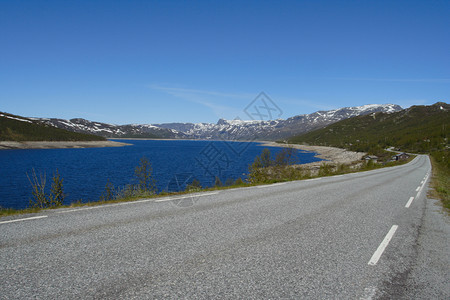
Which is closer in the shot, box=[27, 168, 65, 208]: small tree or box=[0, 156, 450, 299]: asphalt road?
box=[0, 156, 450, 299]: asphalt road

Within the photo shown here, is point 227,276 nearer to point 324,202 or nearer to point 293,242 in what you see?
point 293,242

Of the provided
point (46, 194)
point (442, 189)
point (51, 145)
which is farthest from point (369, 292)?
point (51, 145)

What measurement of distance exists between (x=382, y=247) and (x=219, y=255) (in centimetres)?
379

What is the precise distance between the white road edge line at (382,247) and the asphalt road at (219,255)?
37 millimetres

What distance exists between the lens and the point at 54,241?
5.26 m

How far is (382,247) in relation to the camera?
18.9 feet

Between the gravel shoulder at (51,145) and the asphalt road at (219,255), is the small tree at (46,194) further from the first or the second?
the gravel shoulder at (51,145)

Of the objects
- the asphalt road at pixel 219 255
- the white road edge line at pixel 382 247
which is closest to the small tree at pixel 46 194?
the asphalt road at pixel 219 255

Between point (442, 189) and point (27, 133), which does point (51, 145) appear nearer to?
point (27, 133)

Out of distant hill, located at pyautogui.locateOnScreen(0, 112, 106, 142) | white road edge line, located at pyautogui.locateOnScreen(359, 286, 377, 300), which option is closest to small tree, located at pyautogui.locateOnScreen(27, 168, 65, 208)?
white road edge line, located at pyautogui.locateOnScreen(359, 286, 377, 300)

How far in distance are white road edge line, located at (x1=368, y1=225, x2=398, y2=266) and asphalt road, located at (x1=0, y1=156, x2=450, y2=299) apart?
0.04m

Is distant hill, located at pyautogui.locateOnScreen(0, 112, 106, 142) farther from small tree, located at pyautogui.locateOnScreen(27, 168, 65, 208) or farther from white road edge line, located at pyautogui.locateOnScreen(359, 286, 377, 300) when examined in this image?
white road edge line, located at pyautogui.locateOnScreen(359, 286, 377, 300)

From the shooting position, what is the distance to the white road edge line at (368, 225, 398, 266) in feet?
16.5

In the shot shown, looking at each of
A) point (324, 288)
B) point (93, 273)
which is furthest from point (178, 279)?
point (324, 288)
